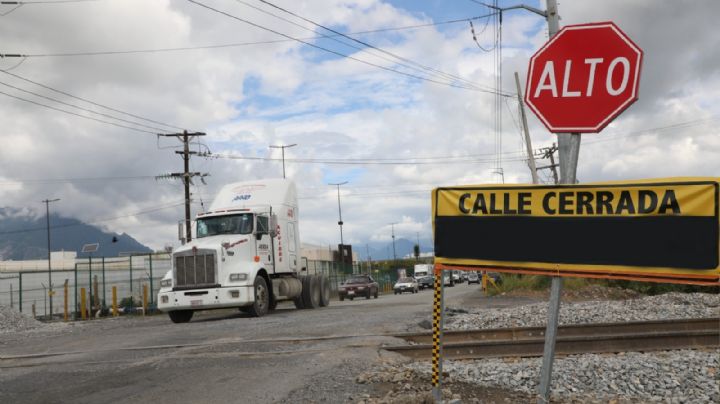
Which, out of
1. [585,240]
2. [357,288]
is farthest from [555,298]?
[357,288]

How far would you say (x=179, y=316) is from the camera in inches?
781

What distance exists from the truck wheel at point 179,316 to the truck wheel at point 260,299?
7.91 feet

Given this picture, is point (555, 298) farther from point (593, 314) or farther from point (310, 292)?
point (310, 292)

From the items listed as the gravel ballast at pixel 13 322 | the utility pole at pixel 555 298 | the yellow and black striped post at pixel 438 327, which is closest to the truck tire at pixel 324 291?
the gravel ballast at pixel 13 322

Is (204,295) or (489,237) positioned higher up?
(489,237)

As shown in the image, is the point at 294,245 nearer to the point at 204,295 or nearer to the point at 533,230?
the point at 204,295

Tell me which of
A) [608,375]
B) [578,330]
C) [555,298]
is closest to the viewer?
[555,298]

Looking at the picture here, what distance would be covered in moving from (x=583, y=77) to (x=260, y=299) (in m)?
15.6

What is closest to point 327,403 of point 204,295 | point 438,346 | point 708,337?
point 438,346

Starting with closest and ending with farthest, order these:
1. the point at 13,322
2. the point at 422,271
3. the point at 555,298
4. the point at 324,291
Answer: the point at 555,298 → the point at 13,322 → the point at 324,291 → the point at 422,271

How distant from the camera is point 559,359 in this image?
9523mm

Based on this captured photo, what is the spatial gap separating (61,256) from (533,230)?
113689mm

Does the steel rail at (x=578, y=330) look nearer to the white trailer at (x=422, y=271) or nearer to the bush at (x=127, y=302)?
the bush at (x=127, y=302)

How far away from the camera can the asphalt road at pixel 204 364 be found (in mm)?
7480
